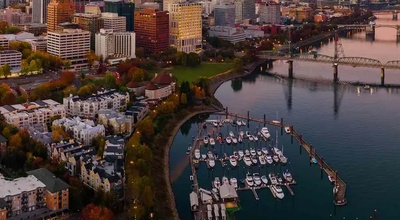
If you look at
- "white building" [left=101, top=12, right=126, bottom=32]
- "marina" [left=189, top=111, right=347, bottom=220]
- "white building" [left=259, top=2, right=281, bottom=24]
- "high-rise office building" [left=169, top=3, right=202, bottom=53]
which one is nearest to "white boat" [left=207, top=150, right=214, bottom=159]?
"marina" [left=189, top=111, right=347, bottom=220]

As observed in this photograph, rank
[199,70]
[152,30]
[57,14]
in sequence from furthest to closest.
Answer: [57,14]
[152,30]
[199,70]

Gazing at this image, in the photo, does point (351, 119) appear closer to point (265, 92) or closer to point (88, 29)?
point (265, 92)

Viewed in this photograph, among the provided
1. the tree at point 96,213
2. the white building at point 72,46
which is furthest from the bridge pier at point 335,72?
the tree at point 96,213

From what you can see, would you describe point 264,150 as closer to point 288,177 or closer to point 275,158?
point 275,158

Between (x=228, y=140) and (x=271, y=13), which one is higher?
(x=271, y=13)

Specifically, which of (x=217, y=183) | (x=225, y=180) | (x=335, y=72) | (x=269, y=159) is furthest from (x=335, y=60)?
(x=217, y=183)

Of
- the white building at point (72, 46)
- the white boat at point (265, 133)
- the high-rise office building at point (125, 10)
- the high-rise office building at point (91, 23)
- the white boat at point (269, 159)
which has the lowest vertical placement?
the white boat at point (269, 159)

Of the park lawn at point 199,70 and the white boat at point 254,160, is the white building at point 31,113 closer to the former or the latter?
the white boat at point 254,160
